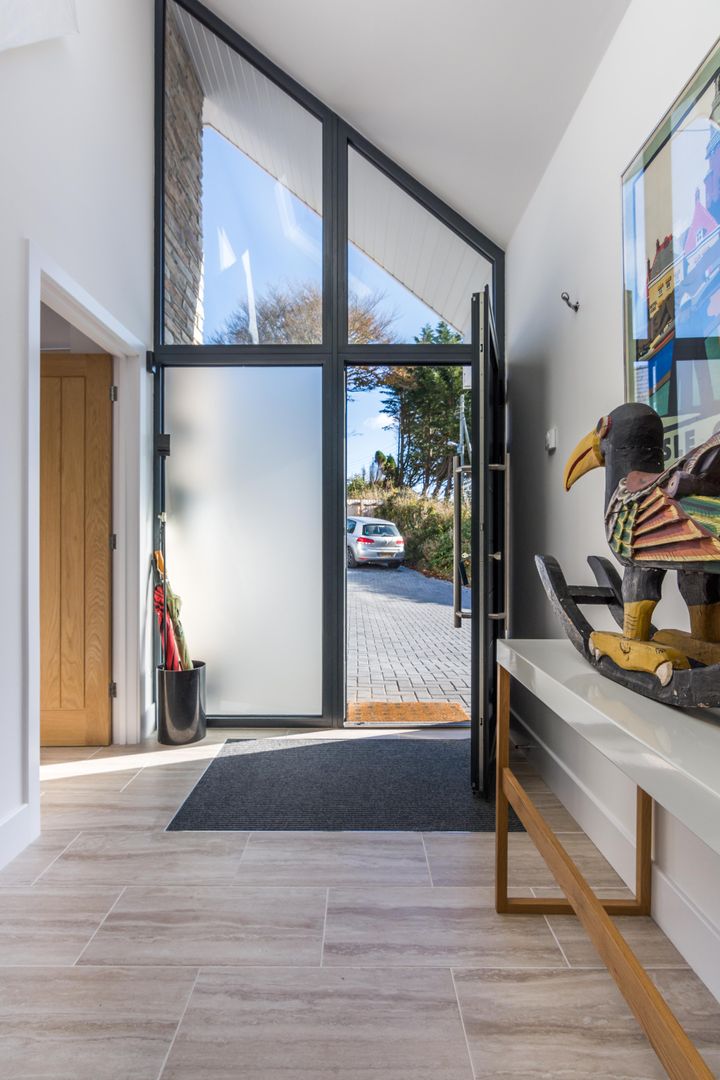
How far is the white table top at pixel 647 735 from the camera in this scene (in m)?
0.78

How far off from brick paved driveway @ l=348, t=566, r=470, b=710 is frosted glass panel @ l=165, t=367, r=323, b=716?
0.43m

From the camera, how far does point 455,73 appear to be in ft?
9.05

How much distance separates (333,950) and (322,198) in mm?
3629

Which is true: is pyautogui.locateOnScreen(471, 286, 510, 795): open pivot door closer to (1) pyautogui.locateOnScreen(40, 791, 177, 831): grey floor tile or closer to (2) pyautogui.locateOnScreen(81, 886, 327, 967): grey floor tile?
(2) pyautogui.locateOnScreen(81, 886, 327, 967): grey floor tile

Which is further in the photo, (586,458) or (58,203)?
(58,203)

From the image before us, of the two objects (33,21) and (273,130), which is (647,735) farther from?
(273,130)

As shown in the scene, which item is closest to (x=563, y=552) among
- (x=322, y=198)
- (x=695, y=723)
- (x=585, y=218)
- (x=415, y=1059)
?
(x=585, y=218)

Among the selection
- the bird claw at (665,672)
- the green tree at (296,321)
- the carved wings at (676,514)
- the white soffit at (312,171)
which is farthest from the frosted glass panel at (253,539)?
the bird claw at (665,672)

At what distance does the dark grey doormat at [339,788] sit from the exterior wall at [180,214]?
7.73 ft

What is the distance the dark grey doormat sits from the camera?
94.3 inches

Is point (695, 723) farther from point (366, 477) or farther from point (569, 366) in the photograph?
point (366, 477)

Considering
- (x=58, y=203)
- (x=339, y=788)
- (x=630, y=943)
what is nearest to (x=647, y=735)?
(x=630, y=943)

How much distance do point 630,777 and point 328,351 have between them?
10.2 feet

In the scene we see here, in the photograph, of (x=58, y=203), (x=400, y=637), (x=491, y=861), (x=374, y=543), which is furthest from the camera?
(x=400, y=637)
